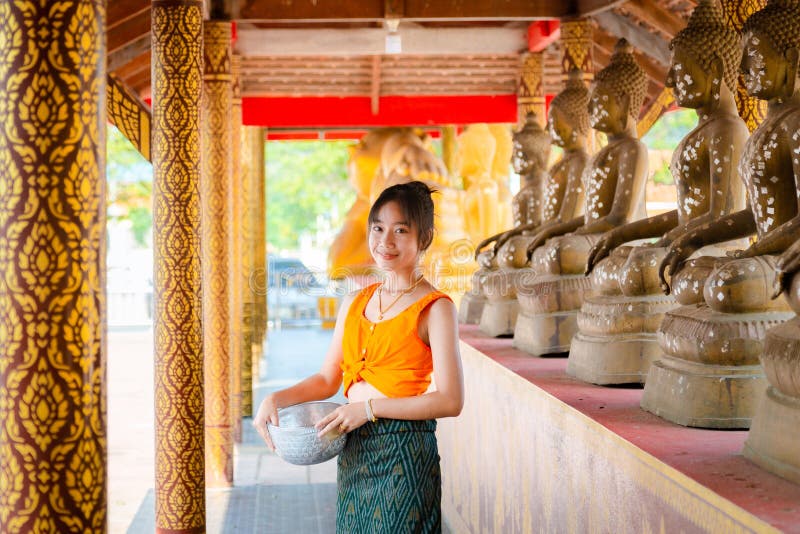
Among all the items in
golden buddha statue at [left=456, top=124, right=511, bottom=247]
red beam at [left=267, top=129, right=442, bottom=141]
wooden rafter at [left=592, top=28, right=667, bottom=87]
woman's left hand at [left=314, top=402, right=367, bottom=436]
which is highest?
red beam at [left=267, top=129, right=442, bottom=141]

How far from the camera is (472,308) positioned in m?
5.90

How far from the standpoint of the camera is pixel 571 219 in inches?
183

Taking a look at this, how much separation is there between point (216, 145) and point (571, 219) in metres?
2.47

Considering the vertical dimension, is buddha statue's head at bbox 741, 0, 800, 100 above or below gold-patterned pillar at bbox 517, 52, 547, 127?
below

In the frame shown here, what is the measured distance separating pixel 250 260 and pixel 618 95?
7.10 metres

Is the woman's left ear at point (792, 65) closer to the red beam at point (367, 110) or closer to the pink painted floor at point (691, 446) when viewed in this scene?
the pink painted floor at point (691, 446)

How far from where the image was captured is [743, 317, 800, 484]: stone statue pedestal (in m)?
2.01

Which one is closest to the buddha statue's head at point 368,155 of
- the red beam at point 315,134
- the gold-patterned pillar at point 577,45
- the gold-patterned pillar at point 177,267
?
the red beam at point 315,134

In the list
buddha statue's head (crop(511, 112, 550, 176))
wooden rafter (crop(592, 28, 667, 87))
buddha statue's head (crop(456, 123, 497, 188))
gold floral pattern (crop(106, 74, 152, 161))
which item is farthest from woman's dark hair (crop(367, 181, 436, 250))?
buddha statue's head (crop(456, 123, 497, 188))

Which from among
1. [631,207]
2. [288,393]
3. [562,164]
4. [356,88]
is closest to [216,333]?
[562,164]

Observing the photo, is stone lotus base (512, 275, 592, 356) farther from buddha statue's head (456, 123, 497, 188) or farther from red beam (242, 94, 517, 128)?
buddha statue's head (456, 123, 497, 188)

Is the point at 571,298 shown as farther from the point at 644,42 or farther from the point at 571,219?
the point at 644,42

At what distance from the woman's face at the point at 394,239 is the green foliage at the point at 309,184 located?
2247 cm

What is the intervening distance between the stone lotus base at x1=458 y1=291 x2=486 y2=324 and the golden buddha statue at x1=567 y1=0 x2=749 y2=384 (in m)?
2.32
